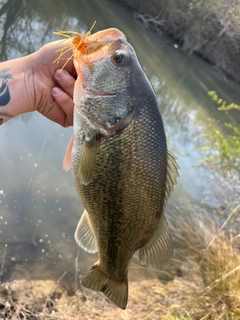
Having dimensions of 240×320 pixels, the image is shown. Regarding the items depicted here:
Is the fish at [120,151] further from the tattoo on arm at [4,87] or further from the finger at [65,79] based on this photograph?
the tattoo on arm at [4,87]

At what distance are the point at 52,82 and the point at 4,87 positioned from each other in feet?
1.02

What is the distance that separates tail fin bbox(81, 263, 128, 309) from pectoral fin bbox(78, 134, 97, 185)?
62 cm

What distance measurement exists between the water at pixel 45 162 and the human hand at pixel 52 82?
9.86 ft

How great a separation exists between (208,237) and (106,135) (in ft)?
12.5

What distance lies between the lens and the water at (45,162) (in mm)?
5004

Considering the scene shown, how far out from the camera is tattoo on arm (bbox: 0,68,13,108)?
2.12 meters

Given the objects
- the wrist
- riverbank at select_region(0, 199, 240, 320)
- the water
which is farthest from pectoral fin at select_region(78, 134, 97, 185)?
the water

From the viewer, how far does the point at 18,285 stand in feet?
13.8

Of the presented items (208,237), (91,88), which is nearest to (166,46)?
(208,237)

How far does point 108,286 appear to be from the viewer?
6.08 ft

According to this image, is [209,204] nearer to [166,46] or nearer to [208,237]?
[208,237]

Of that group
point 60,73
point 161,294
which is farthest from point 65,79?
point 161,294

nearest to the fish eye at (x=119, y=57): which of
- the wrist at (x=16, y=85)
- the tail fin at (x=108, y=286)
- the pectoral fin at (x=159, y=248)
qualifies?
the wrist at (x=16, y=85)

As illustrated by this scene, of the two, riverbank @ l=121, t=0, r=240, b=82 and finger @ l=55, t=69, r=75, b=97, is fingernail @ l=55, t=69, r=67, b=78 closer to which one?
finger @ l=55, t=69, r=75, b=97
